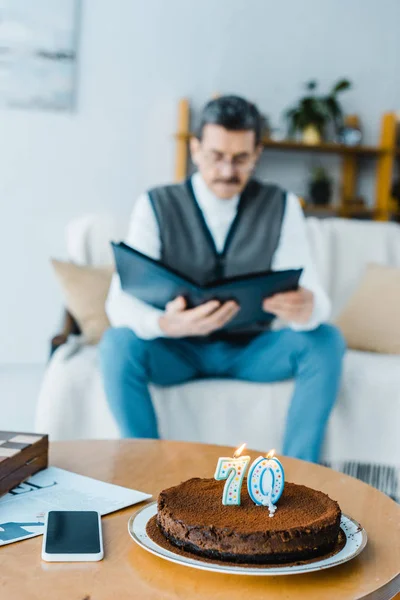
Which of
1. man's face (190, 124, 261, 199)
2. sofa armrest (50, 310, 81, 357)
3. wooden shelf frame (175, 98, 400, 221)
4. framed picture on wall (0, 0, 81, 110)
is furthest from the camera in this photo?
wooden shelf frame (175, 98, 400, 221)

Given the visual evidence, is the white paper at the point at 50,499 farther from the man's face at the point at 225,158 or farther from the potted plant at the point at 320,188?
the potted plant at the point at 320,188

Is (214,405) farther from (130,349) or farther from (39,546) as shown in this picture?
(39,546)

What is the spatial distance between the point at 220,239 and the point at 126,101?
1622 mm

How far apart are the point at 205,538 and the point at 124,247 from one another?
3.01ft

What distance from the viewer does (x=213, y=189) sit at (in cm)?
219

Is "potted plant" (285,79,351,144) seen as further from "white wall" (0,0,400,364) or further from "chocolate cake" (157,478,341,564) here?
"chocolate cake" (157,478,341,564)

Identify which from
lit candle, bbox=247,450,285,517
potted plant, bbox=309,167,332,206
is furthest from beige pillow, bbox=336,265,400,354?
lit candle, bbox=247,450,285,517

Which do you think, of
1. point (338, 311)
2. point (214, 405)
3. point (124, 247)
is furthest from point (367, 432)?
point (124, 247)

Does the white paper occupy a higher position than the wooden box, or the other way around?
the wooden box

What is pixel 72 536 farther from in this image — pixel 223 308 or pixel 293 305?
pixel 293 305

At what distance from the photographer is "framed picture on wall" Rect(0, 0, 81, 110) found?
3389 mm

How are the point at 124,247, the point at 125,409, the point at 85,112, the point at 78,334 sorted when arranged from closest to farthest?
the point at 124,247
the point at 125,409
the point at 78,334
the point at 85,112

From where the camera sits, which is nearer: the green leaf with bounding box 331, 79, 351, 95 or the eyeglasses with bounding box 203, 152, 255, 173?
the eyeglasses with bounding box 203, 152, 255, 173

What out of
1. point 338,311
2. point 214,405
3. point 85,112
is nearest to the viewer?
point 214,405
